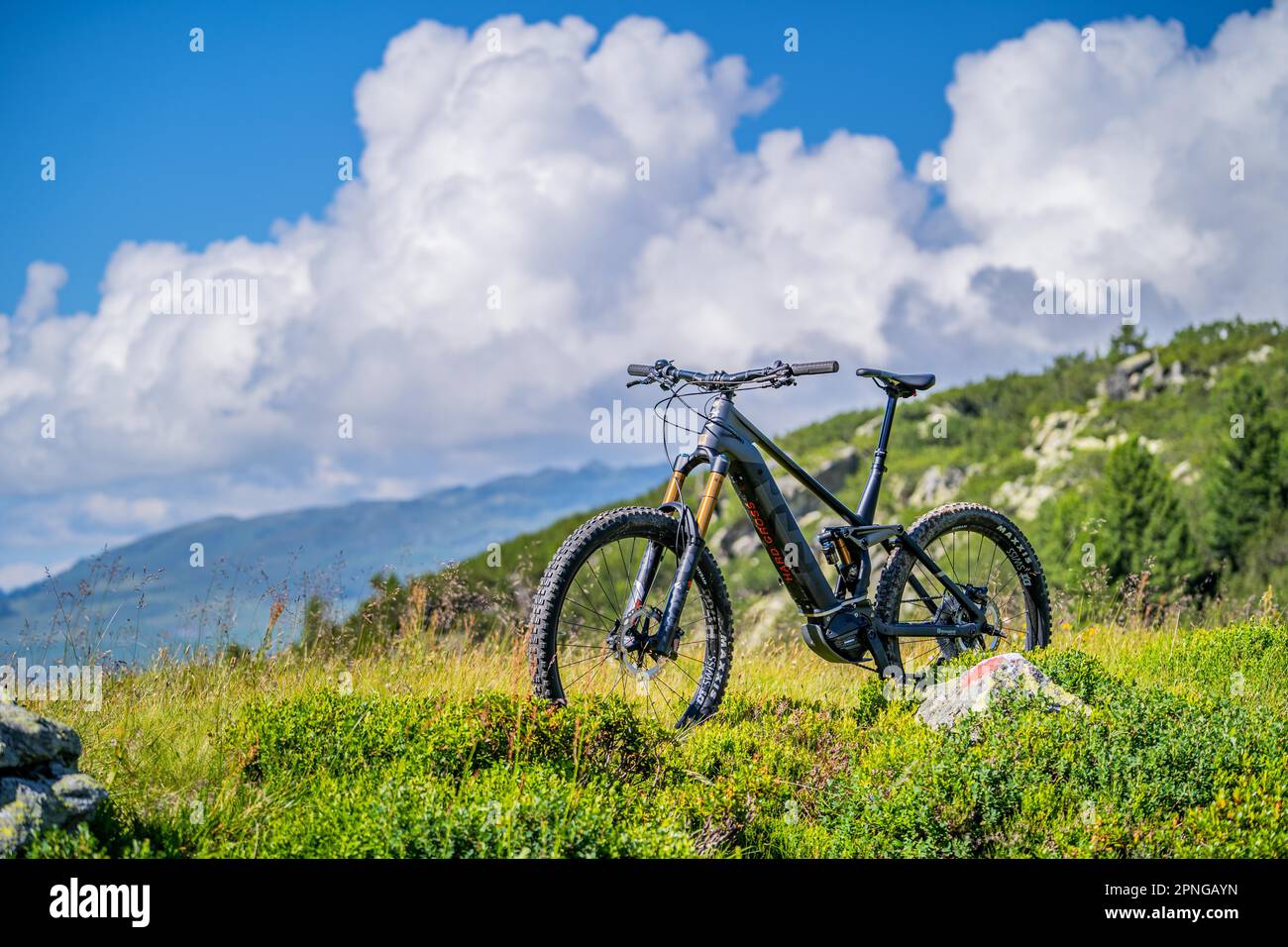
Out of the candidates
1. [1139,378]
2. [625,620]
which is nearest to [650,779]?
[625,620]

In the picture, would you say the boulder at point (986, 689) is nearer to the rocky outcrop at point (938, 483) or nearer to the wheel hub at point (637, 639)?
the wheel hub at point (637, 639)

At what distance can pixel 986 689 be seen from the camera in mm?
5840

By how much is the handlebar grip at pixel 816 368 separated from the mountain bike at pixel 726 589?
0.01m

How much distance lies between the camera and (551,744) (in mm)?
5000

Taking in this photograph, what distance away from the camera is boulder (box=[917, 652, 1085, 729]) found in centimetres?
573

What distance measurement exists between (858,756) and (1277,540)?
46726mm

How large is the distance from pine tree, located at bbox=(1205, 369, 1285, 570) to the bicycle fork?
47.2 m

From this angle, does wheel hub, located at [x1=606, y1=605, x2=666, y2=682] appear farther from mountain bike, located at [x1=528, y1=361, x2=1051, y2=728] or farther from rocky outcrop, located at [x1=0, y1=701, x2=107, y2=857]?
rocky outcrop, located at [x1=0, y1=701, x2=107, y2=857]

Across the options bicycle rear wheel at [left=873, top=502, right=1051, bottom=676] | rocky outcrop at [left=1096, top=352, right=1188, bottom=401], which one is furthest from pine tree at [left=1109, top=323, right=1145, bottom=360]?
bicycle rear wheel at [left=873, top=502, right=1051, bottom=676]

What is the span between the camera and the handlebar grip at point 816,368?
571 cm

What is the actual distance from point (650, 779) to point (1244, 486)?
48.8m
